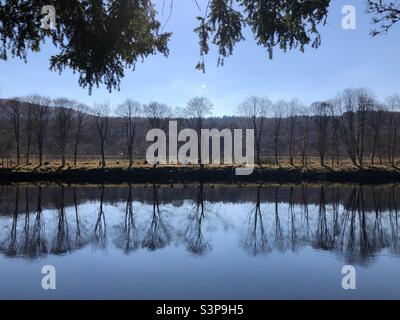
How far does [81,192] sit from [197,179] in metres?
15.5

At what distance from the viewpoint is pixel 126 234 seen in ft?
59.5

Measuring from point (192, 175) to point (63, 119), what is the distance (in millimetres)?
25090

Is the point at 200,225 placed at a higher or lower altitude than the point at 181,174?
lower

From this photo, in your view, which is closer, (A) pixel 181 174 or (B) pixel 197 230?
(B) pixel 197 230

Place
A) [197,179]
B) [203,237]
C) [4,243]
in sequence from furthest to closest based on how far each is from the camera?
1. [197,179]
2. [203,237]
3. [4,243]

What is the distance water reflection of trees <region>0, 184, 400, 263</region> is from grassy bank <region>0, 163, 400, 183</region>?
13.2 m

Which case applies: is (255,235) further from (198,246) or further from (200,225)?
(200,225)

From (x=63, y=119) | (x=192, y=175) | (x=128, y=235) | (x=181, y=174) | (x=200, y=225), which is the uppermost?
(x=63, y=119)

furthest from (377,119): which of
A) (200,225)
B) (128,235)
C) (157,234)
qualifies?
(128,235)

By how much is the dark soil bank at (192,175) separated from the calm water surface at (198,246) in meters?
14.7

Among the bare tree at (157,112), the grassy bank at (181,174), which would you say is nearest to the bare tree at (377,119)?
the grassy bank at (181,174)

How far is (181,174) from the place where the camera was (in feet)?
156
